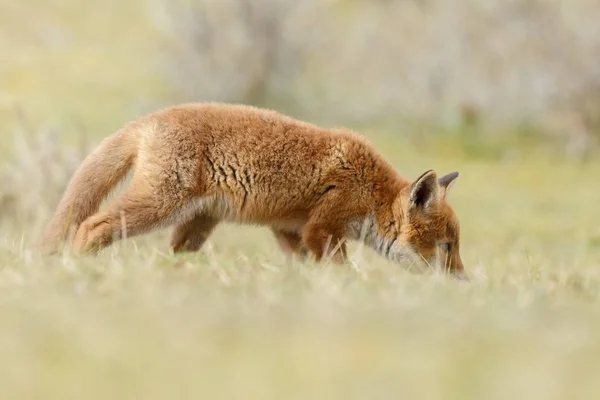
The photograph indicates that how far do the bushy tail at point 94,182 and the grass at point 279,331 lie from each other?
0.67 metres

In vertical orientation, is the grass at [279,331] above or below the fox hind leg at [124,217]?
below

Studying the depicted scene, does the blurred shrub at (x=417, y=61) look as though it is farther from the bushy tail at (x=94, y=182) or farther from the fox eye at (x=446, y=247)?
the bushy tail at (x=94, y=182)

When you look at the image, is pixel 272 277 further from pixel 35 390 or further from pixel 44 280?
pixel 35 390

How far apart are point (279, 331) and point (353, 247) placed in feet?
23.0

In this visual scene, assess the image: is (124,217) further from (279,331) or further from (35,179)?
(35,179)

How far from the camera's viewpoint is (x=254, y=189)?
22.3 ft

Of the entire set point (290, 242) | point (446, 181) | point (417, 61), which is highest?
point (417, 61)

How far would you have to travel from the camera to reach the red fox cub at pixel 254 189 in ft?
21.1

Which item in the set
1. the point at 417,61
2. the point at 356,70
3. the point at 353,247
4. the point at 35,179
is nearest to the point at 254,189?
the point at 353,247

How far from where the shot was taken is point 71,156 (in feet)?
34.1

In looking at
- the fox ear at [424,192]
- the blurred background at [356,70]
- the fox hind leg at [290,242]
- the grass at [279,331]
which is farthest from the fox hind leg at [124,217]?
the blurred background at [356,70]

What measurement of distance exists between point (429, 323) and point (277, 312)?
0.64 m

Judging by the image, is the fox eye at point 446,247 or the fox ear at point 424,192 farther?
the fox eye at point 446,247

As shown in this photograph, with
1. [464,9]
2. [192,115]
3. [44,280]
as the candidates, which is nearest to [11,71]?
[464,9]
